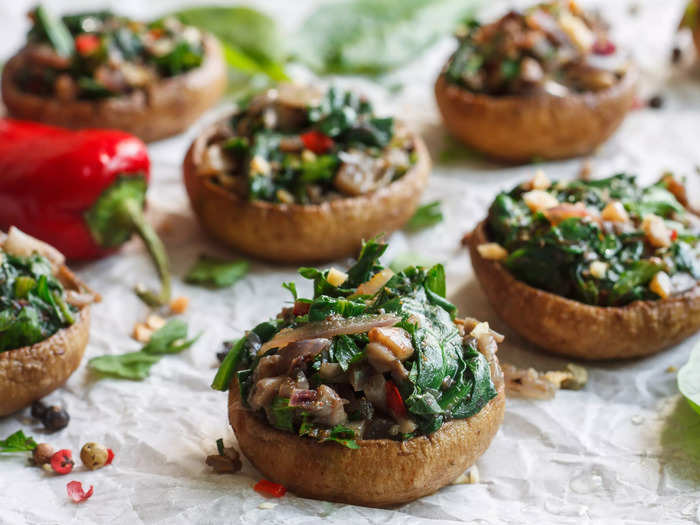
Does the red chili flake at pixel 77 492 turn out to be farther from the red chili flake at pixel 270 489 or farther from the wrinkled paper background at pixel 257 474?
the red chili flake at pixel 270 489

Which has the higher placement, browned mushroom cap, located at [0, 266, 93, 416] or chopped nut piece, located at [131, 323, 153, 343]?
browned mushroom cap, located at [0, 266, 93, 416]

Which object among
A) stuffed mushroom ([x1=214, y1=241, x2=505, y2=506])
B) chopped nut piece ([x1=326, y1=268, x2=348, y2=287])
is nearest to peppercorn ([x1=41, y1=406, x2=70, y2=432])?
stuffed mushroom ([x1=214, y1=241, x2=505, y2=506])

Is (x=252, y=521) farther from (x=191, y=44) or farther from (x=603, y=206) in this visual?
(x=191, y=44)

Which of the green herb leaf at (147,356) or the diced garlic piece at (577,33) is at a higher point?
the diced garlic piece at (577,33)

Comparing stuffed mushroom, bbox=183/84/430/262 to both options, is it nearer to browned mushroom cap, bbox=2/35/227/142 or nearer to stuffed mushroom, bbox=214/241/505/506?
browned mushroom cap, bbox=2/35/227/142

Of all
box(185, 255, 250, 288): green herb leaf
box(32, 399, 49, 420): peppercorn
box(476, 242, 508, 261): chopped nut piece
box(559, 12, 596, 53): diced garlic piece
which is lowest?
box(185, 255, 250, 288): green herb leaf

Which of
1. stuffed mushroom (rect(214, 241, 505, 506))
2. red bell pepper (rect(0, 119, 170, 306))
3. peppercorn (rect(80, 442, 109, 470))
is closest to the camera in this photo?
stuffed mushroom (rect(214, 241, 505, 506))

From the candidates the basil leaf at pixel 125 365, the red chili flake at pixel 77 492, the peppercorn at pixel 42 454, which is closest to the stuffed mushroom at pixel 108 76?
the basil leaf at pixel 125 365

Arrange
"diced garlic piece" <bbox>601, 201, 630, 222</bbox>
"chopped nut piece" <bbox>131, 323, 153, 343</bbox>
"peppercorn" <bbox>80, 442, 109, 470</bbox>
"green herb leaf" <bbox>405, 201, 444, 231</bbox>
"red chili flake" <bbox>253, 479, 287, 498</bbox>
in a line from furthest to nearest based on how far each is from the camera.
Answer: "green herb leaf" <bbox>405, 201, 444, 231</bbox> < "chopped nut piece" <bbox>131, 323, 153, 343</bbox> < "diced garlic piece" <bbox>601, 201, 630, 222</bbox> < "peppercorn" <bbox>80, 442, 109, 470</bbox> < "red chili flake" <bbox>253, 479, 287, 498</bbox>
